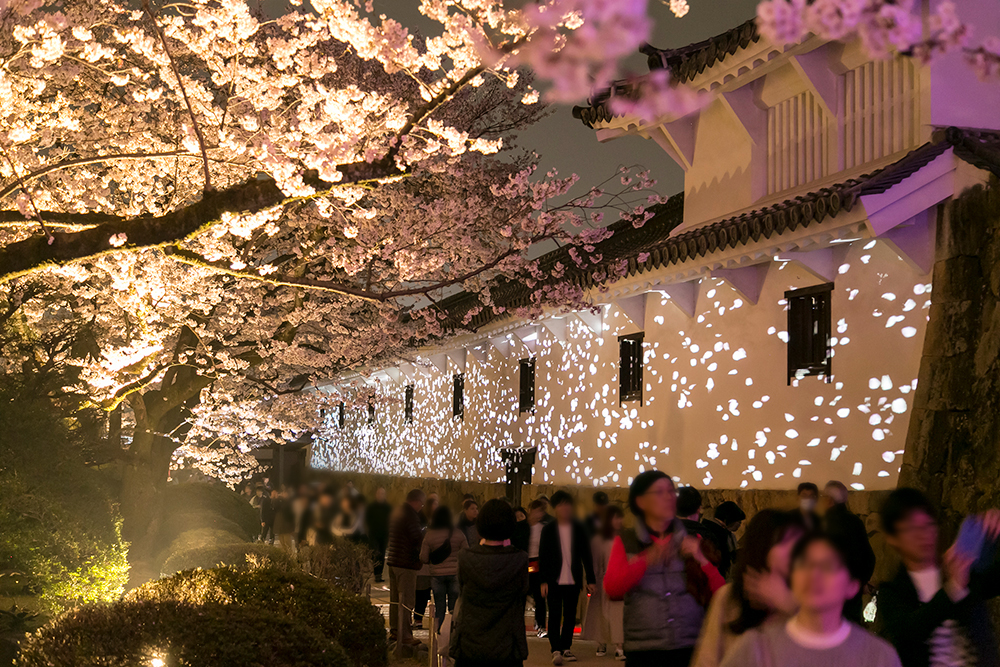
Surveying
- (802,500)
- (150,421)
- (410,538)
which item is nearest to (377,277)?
(150,421)

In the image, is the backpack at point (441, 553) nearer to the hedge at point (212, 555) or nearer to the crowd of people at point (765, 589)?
the crowd of people at point (765, 589)

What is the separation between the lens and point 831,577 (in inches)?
127

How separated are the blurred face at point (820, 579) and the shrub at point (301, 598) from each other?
740 centimetres

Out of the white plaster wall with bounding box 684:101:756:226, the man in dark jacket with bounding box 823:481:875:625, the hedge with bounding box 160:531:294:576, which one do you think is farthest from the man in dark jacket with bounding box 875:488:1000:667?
the hedge with bounding box 160:531:294:576

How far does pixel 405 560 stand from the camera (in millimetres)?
11844

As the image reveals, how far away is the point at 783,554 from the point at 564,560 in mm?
8001

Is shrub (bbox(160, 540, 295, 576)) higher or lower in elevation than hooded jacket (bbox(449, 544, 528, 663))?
lower

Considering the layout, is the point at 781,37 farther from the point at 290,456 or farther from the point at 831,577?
the point at 290,456

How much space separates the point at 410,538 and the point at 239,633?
405 cm

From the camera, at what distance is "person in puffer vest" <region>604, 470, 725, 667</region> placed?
493 centimetres

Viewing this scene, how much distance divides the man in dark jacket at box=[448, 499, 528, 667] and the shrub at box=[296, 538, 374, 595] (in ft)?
30.3

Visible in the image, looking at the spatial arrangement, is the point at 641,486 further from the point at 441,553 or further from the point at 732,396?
the point at 732,396

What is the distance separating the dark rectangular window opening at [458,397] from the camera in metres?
26.0

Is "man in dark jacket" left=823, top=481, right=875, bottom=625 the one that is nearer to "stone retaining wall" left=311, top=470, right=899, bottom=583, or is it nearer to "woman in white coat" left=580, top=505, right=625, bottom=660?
"stone retaining wall" left=311, top=470, right=899, bottom=583
